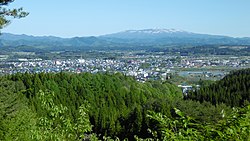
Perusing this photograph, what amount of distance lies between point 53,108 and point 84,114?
1.66ft

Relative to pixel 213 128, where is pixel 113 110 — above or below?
below

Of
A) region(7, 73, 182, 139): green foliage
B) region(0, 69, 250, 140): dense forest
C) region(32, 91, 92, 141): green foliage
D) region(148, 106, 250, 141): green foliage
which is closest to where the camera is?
region(148, 106, 250, 141): green foliage

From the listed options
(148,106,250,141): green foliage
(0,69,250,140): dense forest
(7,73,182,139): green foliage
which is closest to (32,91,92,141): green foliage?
(0,69,250,140): dense forest

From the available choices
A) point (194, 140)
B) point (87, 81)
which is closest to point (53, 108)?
point (194, 140)

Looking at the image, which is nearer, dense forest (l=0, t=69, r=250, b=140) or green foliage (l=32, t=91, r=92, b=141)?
dense forest (l=0, t=69, r=250, b=140)

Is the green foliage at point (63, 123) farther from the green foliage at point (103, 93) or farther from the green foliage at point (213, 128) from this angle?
the green foliage at point (103, 93)

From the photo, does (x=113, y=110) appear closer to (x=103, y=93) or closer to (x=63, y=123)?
(x=103, y=93)

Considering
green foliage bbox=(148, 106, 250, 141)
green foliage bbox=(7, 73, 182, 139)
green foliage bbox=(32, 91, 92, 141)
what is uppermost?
green foliage bbox=(148, 106, 250, 141)

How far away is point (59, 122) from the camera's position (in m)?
6.67

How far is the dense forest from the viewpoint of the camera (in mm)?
3471

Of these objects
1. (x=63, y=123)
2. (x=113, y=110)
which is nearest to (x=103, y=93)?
(x=113, y=110)

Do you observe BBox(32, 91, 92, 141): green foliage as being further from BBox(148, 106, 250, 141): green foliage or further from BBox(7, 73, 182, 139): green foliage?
BBox(7, 73, 182, 139): green foliage

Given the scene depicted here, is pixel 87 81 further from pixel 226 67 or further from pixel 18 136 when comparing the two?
pixel 226 67

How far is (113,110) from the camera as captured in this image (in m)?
57.1
